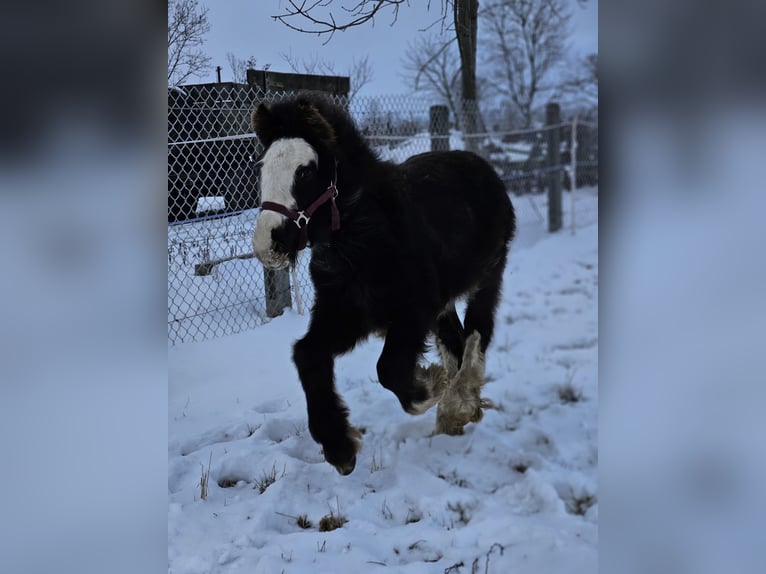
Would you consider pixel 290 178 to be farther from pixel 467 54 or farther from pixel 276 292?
pixel 467 54

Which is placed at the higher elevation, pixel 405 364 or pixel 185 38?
pixel 185 38

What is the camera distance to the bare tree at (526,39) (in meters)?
2.06

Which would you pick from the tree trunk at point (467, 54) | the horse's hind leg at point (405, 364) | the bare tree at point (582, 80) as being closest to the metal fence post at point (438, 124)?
the tree trunk at point (467, 54)

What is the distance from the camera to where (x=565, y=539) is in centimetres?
162

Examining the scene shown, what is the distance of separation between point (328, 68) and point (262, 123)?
39cm

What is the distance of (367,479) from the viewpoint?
2.18m

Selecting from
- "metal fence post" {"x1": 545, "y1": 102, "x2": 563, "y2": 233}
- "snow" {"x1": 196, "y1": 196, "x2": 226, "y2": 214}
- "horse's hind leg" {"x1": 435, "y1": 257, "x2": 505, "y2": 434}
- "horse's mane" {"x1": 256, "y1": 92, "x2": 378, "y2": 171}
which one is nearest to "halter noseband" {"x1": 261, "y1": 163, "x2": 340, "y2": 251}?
"horse's mane" {"x1": 256, "y1": 92, "x2": 378, "y2": 171}

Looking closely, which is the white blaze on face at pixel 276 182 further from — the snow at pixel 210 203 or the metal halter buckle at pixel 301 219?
the snow at pixel 210 203

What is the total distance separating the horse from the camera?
1665mm

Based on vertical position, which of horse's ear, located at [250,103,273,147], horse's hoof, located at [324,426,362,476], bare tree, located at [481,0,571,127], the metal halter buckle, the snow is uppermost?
bare tree, located at [481,0,571,127]

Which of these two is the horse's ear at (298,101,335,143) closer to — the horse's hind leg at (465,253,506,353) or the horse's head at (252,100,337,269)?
the horse's head at (252,100,337,269)

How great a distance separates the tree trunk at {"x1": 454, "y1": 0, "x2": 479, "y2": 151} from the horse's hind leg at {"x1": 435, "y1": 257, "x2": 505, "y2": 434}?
3.31 ft

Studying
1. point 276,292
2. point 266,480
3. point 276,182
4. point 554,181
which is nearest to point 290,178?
point 276,182

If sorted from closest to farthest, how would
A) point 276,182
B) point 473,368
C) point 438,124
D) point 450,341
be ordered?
point 276,182 < point 473,368 < point 450,341 < point 438,124
